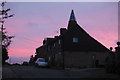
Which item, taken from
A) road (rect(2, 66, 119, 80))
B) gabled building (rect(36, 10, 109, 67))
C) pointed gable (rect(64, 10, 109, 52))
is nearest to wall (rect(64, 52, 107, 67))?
gabled building (rect(36, 10, 109, 67))

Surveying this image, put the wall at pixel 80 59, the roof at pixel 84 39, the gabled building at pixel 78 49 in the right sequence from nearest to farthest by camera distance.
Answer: the wall at pixel 80 59, the gabled building at pixel 78 49, the roof at pixel 84 39

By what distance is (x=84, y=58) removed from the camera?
120 feet

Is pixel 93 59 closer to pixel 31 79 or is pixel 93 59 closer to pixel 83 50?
pixel 83 50

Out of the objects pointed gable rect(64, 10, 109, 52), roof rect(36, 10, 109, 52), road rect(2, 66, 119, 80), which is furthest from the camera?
roof rect(36, 10, 109, 52)

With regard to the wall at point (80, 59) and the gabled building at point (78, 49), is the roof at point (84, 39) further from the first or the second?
the wall at point (80, 59)

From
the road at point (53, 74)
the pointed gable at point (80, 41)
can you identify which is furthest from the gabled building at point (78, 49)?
the road at point (53, 74)

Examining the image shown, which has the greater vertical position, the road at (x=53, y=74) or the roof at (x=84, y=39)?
the roof at (x=84, y=39)

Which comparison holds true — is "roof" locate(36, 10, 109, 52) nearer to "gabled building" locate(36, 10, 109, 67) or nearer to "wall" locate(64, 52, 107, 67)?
"gabled building" locate(36, 10, 109, 67)

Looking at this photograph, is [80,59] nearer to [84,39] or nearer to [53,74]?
[84,39]

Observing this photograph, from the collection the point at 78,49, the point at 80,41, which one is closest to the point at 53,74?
the point at 78,49

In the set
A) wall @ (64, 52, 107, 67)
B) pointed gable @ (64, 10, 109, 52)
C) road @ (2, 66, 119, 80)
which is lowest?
road @ (2, 66, 119, 80)

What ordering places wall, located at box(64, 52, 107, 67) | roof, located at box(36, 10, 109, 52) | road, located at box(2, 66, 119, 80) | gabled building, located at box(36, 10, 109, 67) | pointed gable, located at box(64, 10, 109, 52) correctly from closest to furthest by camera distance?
1. road, located at box(2, 66, 119, 80)
2. wall, located at box(64, 52, 107, 67)
3. gabled building, located at box(36, 10, 109, 67)
4. pointed gable, located at box(64, 10, 109, 52)
5. roof, located at box(36, 10, 109, 52)

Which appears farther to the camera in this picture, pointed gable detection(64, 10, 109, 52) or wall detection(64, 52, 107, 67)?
pointed gable detection(64, 10, 109, 52)

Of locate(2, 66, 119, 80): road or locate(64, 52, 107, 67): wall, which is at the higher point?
locate(64, 52, 107, 67): wall
